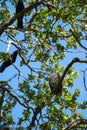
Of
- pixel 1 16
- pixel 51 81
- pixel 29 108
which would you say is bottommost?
pixel 51 81

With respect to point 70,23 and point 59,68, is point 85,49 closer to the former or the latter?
point 70,23

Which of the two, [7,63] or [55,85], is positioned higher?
[7,63]

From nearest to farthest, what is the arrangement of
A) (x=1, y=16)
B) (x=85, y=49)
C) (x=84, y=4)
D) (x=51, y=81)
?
(x=85, y=49) < (x=51, y=81) < (x=84, y=4) < (x=1, y=16)

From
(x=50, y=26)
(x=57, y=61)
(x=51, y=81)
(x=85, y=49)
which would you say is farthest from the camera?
(x=57, y=61)

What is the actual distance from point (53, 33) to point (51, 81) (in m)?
1.74

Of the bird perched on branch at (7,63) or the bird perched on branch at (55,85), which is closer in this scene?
the bird perched on branch at (55,85)

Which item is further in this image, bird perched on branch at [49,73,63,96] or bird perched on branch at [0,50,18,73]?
bird perched on branch at [0,50,18,73]

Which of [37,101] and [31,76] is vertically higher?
[31,76]

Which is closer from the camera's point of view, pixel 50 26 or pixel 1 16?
pixel 50 26

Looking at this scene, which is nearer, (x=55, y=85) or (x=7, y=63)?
(x=55, y=85)

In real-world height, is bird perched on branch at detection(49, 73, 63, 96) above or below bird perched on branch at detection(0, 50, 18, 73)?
below

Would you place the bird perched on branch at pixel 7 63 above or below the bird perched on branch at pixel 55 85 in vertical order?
above

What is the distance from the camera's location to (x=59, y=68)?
1147 centimetres

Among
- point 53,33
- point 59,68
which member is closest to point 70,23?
point 53,33
